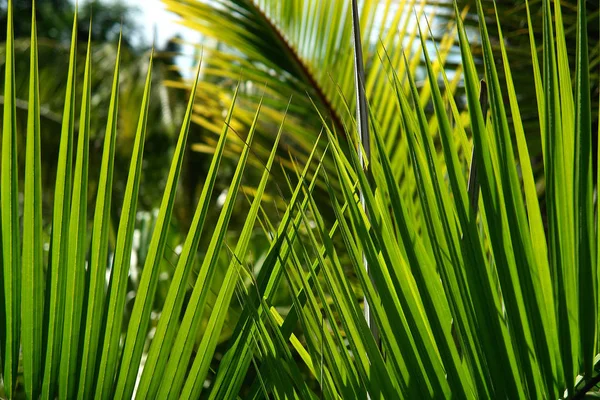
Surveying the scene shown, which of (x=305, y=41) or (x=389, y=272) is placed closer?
(x=389, y=272)

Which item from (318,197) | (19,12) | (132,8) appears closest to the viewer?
(318,197)

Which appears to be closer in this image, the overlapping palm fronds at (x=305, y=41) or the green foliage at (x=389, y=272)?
the green foliage at (x=389, y=272)

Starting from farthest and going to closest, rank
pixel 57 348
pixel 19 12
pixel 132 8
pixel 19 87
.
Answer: pixel 132 8
pixel 19 12
pixel 19 87
pixel 57 348

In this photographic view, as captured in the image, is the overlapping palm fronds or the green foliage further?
the overlapping palm fronds

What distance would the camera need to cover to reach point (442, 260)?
0.50 m

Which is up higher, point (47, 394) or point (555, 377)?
point (555, 377)

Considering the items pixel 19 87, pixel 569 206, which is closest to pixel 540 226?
pixel 569 206

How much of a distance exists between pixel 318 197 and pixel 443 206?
1.14m

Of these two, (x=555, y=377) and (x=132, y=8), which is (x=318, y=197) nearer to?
(x=555, y=377)

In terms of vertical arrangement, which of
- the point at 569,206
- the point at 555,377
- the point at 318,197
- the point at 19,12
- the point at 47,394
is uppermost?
the point at 569,206

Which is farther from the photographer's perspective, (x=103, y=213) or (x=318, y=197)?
(x=318, y=197)

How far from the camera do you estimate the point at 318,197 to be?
5.40 feet

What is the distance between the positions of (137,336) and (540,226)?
34cm

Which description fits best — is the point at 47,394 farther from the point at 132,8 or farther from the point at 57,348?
the point at 132,8
